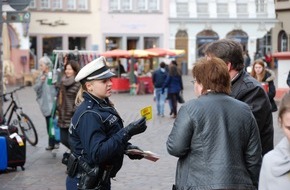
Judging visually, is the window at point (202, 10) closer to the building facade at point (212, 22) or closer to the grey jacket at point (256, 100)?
the building facade at point (212, 22)

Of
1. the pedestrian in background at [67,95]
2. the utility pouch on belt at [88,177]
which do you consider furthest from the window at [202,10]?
the utility pouch on belt at [88,177]

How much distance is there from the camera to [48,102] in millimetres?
12586

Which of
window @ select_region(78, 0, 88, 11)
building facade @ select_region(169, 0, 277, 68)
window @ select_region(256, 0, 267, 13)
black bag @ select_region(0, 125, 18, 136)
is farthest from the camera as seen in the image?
building facade @ select_region(169, 0, 277, 68)

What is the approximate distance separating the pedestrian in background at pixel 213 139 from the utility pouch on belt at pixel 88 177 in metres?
0.80

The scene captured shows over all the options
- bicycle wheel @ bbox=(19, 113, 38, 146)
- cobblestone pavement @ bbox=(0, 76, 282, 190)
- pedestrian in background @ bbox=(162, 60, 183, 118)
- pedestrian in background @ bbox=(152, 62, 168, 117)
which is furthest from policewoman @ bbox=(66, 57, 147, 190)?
pedestrian in background @ bbox=(152, 62, 168, 117)

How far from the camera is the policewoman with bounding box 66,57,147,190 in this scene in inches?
189

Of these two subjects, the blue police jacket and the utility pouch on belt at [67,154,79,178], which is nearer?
the blue police jacket

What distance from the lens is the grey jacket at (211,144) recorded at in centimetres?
420

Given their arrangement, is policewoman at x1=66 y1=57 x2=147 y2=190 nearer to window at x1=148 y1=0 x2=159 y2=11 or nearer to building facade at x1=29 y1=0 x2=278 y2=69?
building facade at x1=29 y1=0 x2=278 y2=69

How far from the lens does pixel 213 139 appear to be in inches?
167

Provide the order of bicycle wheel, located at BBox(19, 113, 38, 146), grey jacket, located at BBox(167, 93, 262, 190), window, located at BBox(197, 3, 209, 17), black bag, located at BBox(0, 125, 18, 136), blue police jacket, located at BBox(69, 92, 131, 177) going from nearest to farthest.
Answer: grey jacket, located at BBox(167, 93, 262, 190) < blue police jacket, located at BBox(69, 92, 131, 177) < black bag, located at BBox(0, 125, 18, 136) < bicycle wheel, located at BBox(19, 113, 38, 146) < window, located at BBox(197, 3, 209, 17)

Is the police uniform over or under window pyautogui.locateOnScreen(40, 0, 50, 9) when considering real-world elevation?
under

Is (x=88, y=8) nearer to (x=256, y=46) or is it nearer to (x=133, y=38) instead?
(x=133, y=38)

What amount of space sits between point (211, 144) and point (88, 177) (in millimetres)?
1111
